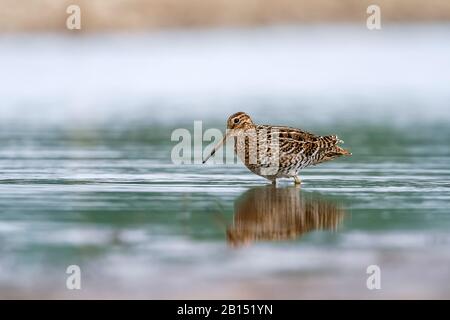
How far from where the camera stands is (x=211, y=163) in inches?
571

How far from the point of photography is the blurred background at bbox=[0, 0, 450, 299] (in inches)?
333

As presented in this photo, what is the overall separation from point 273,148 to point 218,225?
2992mm

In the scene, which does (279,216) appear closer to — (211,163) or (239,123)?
(239,123)

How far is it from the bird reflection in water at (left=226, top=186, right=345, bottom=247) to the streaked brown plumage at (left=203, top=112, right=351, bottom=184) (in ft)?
1.87

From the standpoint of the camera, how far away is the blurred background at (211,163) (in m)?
8.47

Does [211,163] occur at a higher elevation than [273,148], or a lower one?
lower

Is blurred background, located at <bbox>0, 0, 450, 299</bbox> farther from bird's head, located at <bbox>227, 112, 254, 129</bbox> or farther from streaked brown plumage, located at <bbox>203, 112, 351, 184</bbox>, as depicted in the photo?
bird's head, located at <bbox>227, 112, 254, 129</bbox>

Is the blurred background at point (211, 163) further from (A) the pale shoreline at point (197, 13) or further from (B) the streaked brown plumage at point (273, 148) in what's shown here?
(B) the streaked brown plumage at point (273, 148)

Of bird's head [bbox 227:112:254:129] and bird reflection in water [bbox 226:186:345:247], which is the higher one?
bird's head [bbox 227:112:254:129]

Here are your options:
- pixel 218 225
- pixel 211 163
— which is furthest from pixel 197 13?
pixel 218 225

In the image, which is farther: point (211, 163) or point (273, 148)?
point (211, 163)

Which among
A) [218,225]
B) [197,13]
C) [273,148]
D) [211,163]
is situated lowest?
[218,225]

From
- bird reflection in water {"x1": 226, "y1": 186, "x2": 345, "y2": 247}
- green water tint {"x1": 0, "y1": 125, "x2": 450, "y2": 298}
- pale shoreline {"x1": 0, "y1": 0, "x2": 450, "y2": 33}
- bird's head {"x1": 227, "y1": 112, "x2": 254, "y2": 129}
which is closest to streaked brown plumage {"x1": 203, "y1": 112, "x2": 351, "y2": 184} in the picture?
bird's head {"x1": 227, "y1": 112, "x2": 254, "y2": 129}

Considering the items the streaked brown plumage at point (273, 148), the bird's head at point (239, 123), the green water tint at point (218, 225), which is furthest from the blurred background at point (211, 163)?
the bird's head at point (239, 123)
